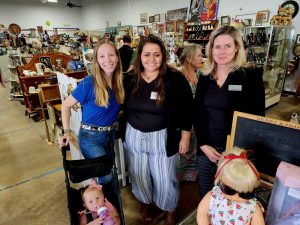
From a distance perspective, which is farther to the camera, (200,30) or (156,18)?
(156,18)

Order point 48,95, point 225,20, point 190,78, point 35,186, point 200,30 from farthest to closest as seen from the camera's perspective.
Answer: point 200,30 → point 225,20 → point 48,95 → point 35,186 → point 190,78

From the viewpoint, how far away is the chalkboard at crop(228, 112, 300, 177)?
1035 millimetres

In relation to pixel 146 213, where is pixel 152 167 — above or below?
above

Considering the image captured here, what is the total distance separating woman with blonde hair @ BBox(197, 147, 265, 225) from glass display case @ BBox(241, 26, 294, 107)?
4453 mm

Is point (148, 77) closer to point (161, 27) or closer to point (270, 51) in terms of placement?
point (270, 51)

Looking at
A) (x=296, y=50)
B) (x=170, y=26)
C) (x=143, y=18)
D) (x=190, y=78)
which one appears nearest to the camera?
(x=190, y=78)

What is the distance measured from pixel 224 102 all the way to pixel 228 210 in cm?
70

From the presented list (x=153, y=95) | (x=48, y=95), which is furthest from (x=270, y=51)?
(x=48, y=95)

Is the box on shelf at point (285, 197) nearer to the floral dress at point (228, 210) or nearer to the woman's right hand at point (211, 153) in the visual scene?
the floral dress at point (228, 210)

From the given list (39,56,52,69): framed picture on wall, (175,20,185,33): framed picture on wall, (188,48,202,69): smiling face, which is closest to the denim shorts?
(188,48,202,69): smiling face

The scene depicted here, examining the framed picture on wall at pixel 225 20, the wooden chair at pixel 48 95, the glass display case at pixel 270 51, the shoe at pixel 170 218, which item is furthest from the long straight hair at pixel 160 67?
the framed picture on wall at pixel 225 20

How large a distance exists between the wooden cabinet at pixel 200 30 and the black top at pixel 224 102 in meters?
6.16

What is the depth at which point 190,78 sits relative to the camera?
254cm

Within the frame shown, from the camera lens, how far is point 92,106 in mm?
1752
